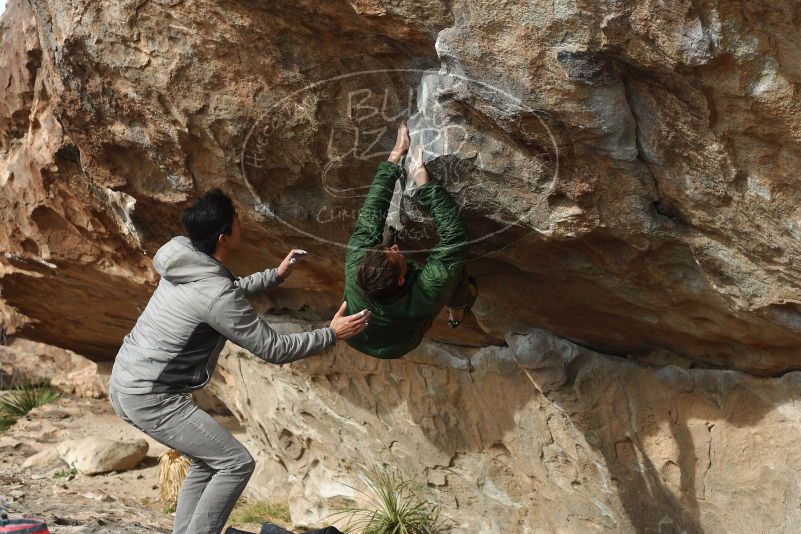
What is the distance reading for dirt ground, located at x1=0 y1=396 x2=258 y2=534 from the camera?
565cm

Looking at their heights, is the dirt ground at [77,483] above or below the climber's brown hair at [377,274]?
below

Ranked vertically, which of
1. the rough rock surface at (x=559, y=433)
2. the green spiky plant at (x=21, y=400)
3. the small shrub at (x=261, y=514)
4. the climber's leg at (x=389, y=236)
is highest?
the climber's leg at (x=389, y=236)

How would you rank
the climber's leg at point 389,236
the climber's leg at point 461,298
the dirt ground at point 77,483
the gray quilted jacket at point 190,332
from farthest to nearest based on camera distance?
1. the dirt ground at point 77,483
2. the climber's leg at point 461,298
3. the climber's leg at point 389,236
4. the gray quilted jacket at point 190,332

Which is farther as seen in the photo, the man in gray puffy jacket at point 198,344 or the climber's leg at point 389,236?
the climber's leg at point 389,236

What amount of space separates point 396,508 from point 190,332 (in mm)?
2764

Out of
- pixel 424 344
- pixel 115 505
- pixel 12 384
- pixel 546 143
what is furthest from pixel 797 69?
pixel 12 384

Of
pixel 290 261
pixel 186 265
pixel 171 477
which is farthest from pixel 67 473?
pixel 186 265

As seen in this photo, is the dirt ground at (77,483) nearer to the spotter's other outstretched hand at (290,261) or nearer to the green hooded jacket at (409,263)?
the spotter's other outstretched hand at (290,261)

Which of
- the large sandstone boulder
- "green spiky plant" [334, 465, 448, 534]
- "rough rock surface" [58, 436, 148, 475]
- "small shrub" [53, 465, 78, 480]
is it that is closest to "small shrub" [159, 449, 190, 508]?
"rough rock surface" [58, 436, 148, 475]

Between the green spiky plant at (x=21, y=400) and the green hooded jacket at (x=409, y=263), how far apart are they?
20.9 feet

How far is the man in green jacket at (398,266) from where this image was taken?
3.68m

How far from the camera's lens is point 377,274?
366 centimetres

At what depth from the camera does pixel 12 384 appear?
1003 cm

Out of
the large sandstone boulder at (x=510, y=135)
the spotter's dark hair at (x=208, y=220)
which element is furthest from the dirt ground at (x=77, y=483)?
the spotter's dark hair at (x=208, y=220)
